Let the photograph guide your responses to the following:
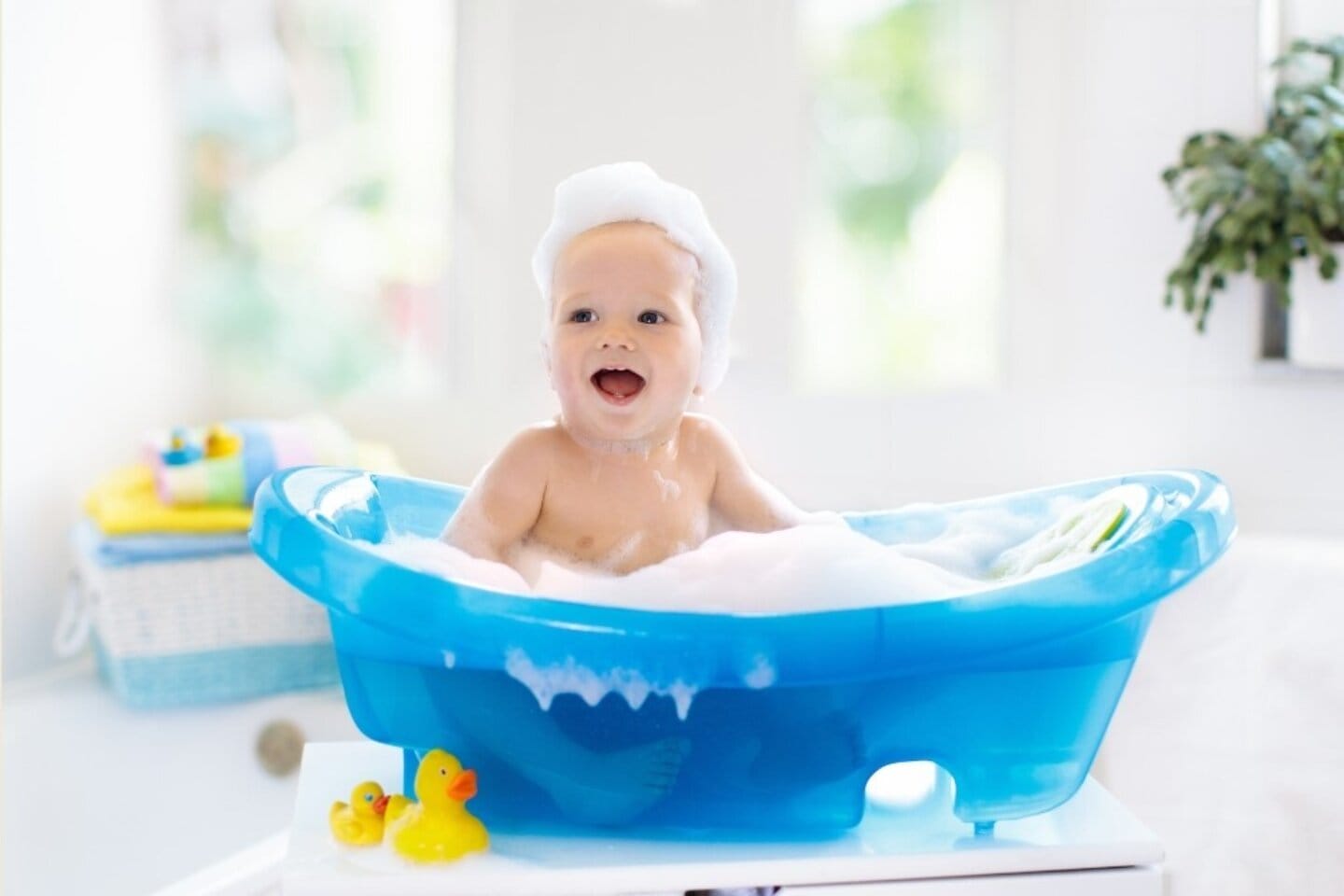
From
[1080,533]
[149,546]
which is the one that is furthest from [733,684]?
[149,546]

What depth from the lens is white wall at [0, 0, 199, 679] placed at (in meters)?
2.01

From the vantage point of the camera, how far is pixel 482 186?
2309mm

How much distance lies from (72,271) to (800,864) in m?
1.74

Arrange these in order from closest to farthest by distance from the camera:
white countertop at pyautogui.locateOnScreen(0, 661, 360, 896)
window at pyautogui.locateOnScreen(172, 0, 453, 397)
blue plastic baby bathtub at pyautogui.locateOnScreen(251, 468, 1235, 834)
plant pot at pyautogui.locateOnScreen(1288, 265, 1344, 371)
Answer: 1. blue plastic baby bathtub at pyautogui.locateOnScreen(251, 468, 1235, 834)
2. white countertop at pyautogui.locateOnScreen(0, 661, 360, 896)
3. plant pot at pyautogui.locateOnScreen(1288, 265, 1344, 371)
4. window at pyautogui.locateOnScreen(172, 0, 453, 397)

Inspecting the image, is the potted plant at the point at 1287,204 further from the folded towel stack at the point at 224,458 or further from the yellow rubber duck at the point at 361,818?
the yellow rubber duck at the point at 361,818

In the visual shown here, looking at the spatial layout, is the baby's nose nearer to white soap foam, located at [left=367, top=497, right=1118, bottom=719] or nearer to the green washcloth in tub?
white soap foam, located at [left=367, top=497, right=1118, bottom=719]

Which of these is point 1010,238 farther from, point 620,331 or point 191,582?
point 620,331

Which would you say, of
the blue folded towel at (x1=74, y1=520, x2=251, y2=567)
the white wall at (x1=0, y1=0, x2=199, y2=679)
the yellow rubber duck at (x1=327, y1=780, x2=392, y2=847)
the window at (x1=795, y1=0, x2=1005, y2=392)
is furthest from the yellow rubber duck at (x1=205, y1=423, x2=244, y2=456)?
the yellow rubber duck at (x1=327, y1=780, x2=392, y2=847)

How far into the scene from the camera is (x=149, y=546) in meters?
1.94

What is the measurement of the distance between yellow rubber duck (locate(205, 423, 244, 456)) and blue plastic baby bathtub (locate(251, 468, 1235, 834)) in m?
1.26

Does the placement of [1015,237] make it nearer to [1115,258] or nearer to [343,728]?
[1115,258]

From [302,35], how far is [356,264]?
1.30 ft

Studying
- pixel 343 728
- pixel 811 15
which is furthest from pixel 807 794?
pixel 811 15

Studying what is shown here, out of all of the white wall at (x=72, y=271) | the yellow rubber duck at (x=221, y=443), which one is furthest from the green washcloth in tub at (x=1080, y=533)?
the white wall at (x=72, y=271)
